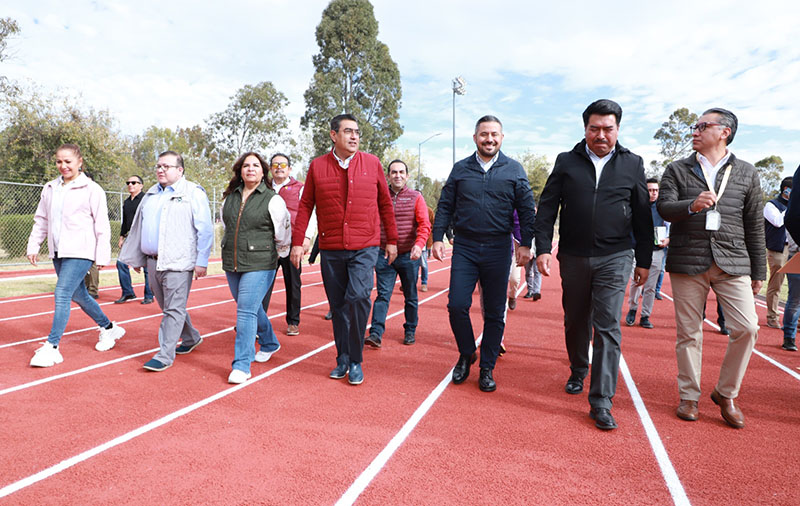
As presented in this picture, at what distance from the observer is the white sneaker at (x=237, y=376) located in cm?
452

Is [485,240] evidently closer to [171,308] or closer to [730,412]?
[730,412]

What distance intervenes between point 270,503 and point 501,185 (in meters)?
3.09

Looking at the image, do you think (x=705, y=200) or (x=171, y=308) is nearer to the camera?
(x=705, y=200)

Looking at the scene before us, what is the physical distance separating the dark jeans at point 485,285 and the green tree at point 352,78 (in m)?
28.9

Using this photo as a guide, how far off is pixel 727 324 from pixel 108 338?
6.12m

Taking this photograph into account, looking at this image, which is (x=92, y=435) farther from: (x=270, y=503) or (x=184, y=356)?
(x=184, y=356)

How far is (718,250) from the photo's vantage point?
3.72 metres

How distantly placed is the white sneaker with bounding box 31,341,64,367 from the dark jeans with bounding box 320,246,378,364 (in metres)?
2.85

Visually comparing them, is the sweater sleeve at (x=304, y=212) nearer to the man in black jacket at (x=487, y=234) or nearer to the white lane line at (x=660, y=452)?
the man in black jacket at (x=487, y=234)

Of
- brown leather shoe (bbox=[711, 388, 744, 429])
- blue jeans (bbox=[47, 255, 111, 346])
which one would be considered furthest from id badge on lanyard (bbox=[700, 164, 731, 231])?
blue jeans (bbox=[47, 255, 111, 346])

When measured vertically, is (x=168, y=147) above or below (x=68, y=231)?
above

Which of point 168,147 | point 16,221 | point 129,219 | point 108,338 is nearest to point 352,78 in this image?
point 16,221

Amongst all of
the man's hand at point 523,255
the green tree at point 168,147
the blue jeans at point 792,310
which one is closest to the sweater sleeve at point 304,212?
the man's hand at point 523,255

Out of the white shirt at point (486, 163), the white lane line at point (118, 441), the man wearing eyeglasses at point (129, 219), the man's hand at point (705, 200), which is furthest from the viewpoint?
the man wearing eyeglasses at point (129, 219)
